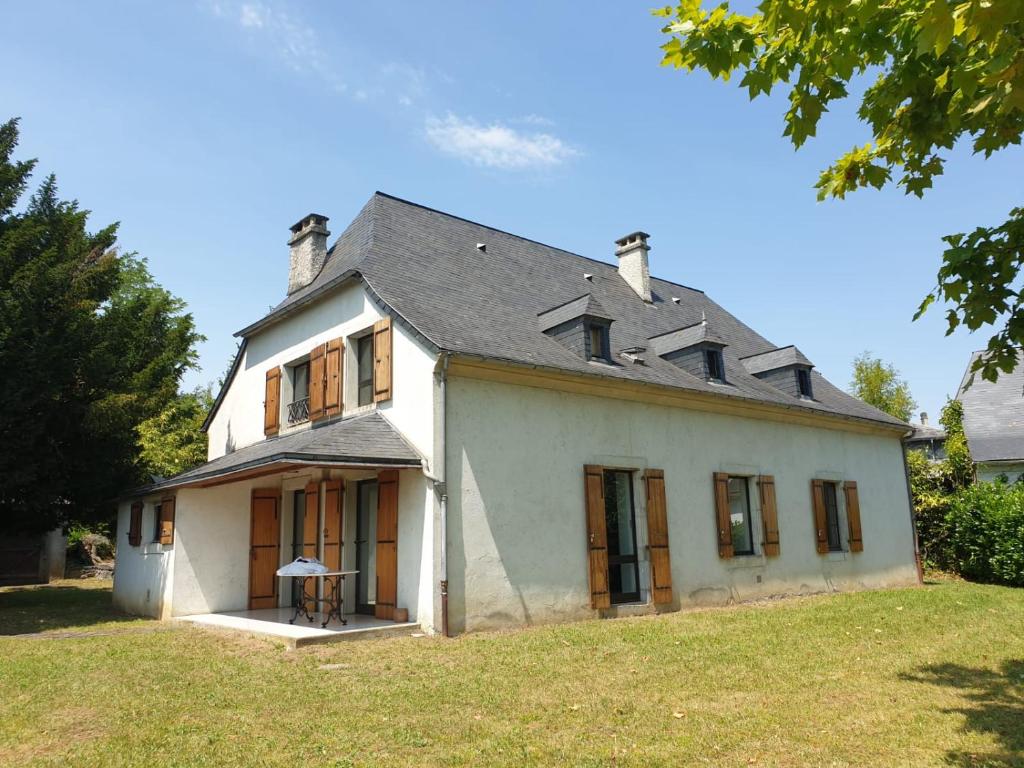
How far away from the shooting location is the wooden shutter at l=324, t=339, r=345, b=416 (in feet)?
42.2

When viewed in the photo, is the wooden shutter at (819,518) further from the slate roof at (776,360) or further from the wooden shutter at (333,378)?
the wooden shutter at (333,378)

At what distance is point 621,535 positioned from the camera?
12781 mm

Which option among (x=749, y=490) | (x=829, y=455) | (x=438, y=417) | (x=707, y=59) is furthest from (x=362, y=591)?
(x=829, y=455)

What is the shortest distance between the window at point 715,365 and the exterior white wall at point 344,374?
687cm

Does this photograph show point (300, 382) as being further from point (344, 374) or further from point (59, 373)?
point (59, 373)

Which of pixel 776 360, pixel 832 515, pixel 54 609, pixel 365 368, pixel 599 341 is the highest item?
pixel 776 360

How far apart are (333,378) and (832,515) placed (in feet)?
38.0

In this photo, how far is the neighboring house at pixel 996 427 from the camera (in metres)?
21.9

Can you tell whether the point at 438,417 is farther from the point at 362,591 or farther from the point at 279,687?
the point at 279,687

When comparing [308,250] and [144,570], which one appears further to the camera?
[308,250]

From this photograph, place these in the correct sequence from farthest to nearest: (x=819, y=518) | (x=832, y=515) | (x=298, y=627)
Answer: (x=832, y=515), (x=819, y=518), (x=298, y=627)

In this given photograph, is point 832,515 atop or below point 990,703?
atop

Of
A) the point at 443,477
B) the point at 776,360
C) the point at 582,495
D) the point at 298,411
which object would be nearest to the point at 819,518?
the point at 776,360

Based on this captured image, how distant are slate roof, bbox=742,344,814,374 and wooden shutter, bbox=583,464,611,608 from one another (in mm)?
7411
